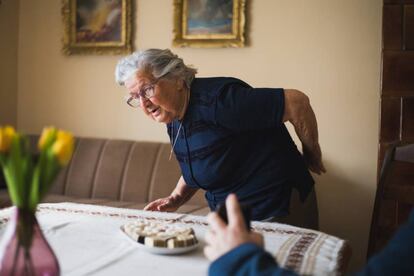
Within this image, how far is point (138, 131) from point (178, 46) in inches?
27.5

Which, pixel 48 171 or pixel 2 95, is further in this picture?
pixel 2 95

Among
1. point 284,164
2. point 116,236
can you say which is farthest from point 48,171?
point 284,164

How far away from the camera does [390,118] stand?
8.00 feet

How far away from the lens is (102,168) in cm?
334

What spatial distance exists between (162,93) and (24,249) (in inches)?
40.1

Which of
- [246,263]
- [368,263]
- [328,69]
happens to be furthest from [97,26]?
[368,263]

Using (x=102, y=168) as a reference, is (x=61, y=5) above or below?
above

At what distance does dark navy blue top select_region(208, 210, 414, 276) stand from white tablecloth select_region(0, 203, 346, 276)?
0.20 metres

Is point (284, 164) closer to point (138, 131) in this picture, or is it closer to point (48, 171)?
point (48, 171)

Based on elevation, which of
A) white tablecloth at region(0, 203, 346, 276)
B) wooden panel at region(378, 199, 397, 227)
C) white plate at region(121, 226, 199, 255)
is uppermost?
white plate at region(121, 226, 199, 255)

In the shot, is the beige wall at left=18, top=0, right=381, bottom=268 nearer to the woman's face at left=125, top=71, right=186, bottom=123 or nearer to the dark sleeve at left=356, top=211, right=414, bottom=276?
the woman's face at left=125, top=71, right=186, bottom=123

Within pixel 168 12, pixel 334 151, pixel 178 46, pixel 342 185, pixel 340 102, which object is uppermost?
pixel 168 12

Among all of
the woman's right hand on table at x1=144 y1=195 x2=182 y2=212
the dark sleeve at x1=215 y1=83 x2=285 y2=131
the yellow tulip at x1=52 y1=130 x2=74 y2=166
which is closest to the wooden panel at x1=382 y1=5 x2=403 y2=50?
the dark sleeve at x1=215 y1=83 x2=285 y2=131

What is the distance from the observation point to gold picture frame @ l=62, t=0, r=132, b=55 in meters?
3.46
